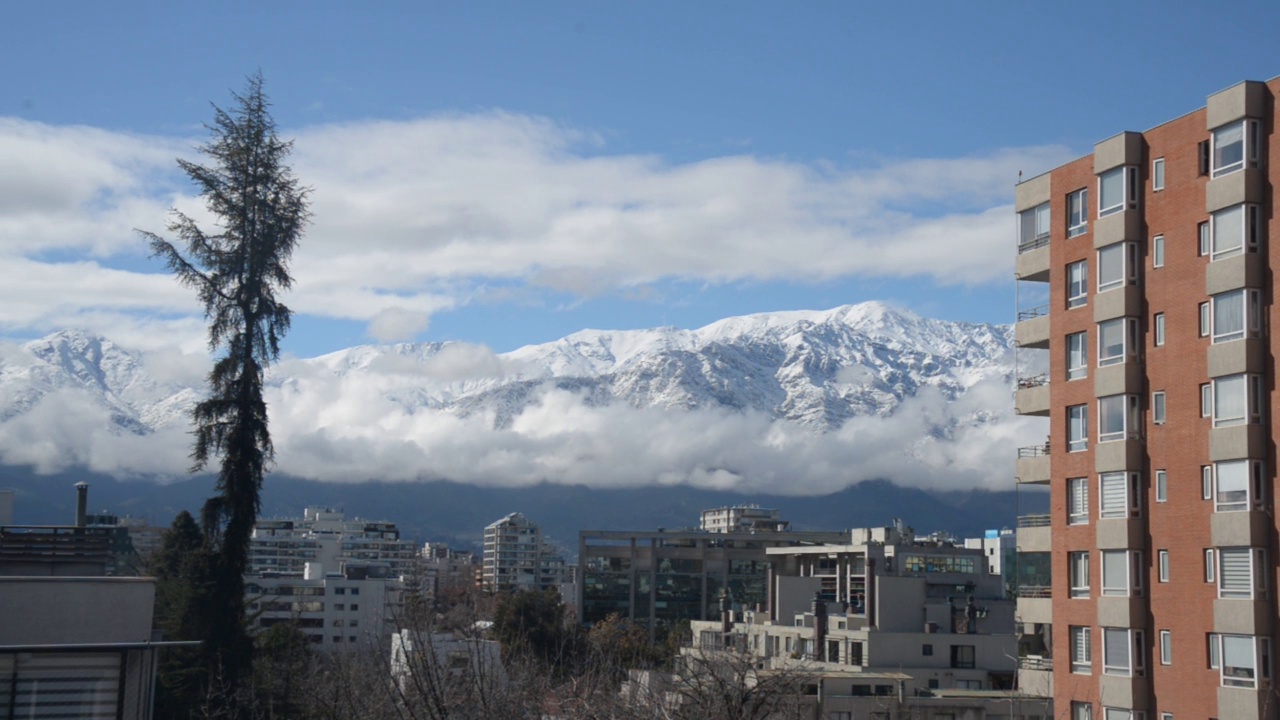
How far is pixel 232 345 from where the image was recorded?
105 ft

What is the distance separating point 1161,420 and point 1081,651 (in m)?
4.80

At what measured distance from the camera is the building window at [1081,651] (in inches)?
1041

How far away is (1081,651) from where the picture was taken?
87.8 ft

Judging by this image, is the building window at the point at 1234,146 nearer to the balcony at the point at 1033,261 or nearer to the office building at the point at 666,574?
the balcony at the point at 1033,261

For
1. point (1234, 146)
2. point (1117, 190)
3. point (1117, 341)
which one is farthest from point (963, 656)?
point (1234, 146)

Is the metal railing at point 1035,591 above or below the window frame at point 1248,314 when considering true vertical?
below

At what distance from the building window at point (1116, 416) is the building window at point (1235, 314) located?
2.20 metres

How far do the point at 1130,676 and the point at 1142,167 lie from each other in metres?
9.24

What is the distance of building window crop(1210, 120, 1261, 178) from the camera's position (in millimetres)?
23828

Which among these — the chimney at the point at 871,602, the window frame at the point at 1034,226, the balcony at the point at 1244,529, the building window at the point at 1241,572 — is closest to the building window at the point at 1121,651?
the building window at the point at 1241,572

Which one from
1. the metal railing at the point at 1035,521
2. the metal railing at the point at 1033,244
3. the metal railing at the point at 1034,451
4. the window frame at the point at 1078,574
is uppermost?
the metal railing at the point at 1033,244

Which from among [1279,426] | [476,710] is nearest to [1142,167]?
[1279,426]

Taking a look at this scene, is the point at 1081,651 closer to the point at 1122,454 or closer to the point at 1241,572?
the point at 1122,454

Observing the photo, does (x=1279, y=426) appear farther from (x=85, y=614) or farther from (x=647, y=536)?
(x=647, y=536)
